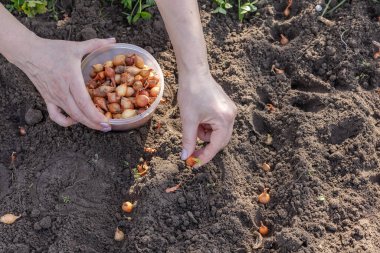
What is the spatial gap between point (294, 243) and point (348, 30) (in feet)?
4.14

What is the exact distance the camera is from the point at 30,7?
2699 millimetres

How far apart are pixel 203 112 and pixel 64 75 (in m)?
0.59

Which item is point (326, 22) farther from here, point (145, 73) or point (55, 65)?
point (55, 65)

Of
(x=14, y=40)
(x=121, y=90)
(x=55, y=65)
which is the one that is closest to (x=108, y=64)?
(x=121, y=90)

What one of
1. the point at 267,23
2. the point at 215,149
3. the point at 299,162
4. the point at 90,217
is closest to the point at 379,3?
the point at 267,23

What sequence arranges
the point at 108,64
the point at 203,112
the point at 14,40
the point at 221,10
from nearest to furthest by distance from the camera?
the point at 203,112, the point at 14,40, the point at 108,64, the point at 221,10

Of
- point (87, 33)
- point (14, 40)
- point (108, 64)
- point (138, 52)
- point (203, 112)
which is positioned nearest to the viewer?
point (203, 112)

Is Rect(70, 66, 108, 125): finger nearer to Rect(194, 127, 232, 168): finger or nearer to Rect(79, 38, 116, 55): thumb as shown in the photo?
Rect(79, 38, 116, 55): thumb

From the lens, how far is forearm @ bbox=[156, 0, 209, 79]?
81.0 inches

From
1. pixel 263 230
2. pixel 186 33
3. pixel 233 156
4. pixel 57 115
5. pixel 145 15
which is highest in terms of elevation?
pixel 186 33

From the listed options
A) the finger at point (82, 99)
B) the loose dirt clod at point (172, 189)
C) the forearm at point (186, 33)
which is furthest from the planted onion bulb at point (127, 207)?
the forearm at point (186, 33)

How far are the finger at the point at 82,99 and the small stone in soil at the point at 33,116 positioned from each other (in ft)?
1.70

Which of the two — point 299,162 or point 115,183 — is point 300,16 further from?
point 115,183

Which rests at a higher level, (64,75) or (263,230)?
(64,75)
